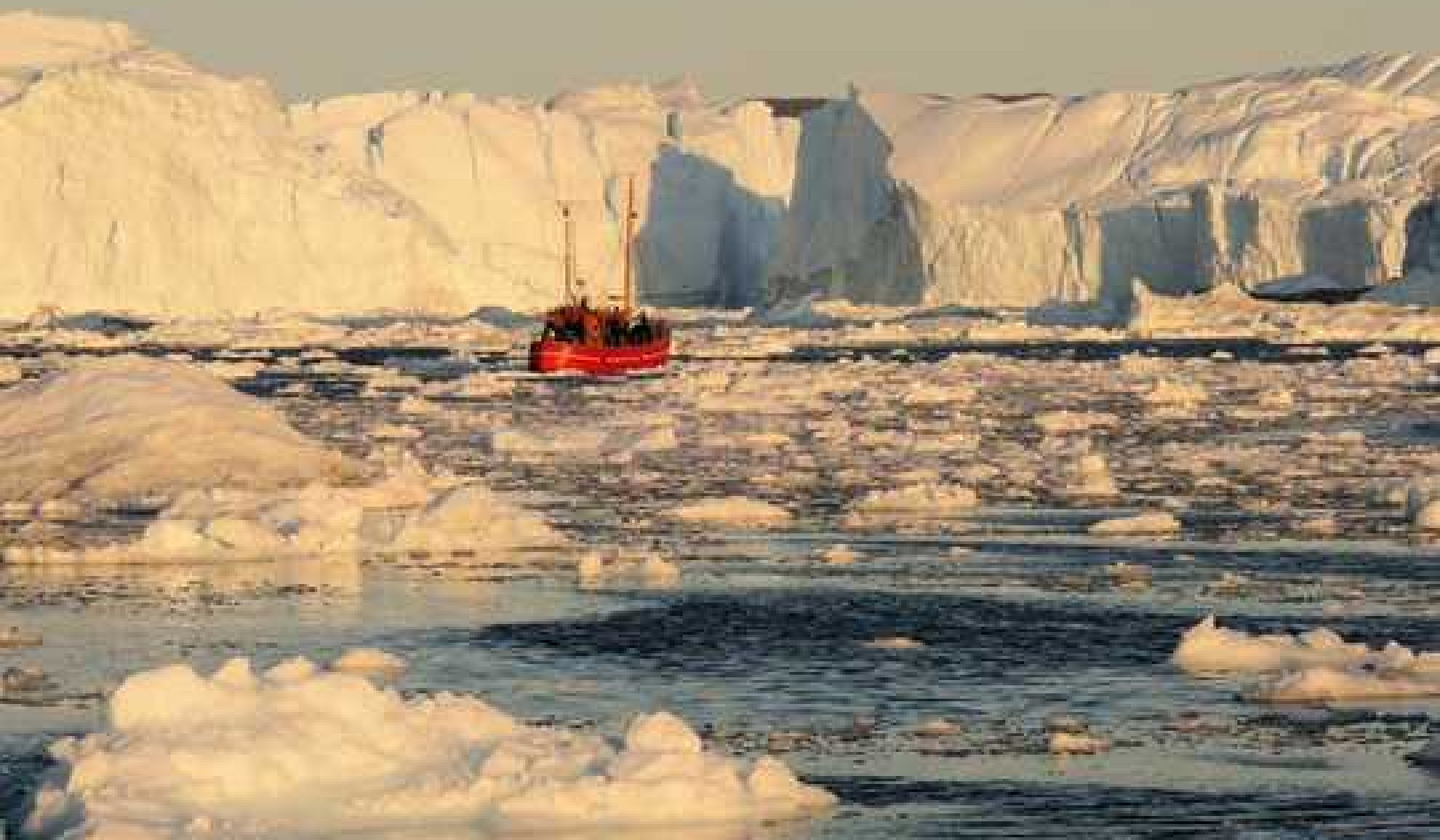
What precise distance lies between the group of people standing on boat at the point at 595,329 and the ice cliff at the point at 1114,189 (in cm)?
2693

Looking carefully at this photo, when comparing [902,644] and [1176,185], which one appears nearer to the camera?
[902,644]

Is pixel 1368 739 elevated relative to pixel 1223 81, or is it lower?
lower

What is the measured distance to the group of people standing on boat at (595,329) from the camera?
56.7 metres

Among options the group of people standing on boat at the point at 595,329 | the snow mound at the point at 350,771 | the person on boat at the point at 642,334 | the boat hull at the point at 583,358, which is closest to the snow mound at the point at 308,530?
the snow mound at the point at 350,771

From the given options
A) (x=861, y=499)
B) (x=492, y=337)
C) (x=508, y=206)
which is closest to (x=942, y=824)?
(x=861, y=499)

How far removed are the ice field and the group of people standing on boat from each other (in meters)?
22.1

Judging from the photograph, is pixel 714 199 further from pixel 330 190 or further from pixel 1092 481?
pixel 1092 481

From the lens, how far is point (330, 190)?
312ft

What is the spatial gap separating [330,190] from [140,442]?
72.7 m

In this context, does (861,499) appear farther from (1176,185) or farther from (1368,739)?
(1176,185)

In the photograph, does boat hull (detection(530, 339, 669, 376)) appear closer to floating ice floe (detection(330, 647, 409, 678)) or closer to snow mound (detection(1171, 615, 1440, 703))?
snow mound (detection(1171, 615, 1440, 703))

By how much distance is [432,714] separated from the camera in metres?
10.8

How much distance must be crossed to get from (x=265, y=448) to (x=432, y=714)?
12688 mm

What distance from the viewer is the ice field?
10.2 meters
